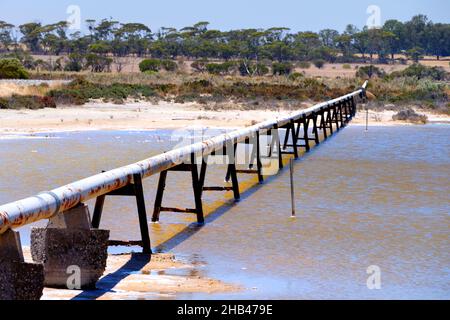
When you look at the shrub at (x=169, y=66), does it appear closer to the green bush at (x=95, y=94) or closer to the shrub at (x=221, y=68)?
the shrub at (x=221, y=68)

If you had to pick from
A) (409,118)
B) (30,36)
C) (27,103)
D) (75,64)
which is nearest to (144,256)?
(27,103)

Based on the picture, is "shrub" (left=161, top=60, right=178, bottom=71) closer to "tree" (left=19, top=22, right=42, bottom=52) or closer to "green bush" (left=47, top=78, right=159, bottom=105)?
"tree" (left=19, top=22, right=42, bottom=52)

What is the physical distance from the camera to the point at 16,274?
→ 262 inches

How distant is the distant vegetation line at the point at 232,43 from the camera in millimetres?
120812

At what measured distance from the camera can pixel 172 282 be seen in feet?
28.2

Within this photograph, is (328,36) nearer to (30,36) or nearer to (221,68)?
(30,36)

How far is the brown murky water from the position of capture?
29.5 ft

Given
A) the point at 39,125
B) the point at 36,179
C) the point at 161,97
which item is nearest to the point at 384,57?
the point at 161,97

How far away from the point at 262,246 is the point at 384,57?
12450 cm

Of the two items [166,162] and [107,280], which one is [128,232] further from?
[107,280]

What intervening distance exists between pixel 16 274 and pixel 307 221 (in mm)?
6051

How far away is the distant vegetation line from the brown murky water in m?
85.4

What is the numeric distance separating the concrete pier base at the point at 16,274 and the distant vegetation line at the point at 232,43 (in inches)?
3834

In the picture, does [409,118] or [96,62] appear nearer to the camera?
[409,118]
